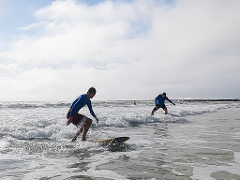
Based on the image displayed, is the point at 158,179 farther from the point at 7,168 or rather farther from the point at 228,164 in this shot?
the point at 7,168

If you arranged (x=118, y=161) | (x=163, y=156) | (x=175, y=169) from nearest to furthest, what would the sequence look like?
(x=175, y=169), (x=118, y=161), (x=163, y=156)

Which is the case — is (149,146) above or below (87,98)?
below

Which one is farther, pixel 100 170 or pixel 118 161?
pixel 118 161

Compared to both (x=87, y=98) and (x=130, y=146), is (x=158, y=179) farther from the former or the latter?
(x=87, y=98)

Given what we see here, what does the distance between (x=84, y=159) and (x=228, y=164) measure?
131 inches

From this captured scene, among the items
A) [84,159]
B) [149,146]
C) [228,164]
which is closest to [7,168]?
[84,159]

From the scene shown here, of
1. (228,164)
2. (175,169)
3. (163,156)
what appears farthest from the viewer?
(163,156)

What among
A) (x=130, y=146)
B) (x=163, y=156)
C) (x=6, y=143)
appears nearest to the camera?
(x=163, y=156)

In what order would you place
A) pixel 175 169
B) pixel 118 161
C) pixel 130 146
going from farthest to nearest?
1. pixel 130 146
2. pixel 118 161
3. pixel 175 169

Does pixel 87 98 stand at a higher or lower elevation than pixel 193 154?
higher

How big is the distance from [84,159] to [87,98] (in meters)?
2.83

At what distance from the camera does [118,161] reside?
547cm

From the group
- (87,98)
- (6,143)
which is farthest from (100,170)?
(6,143)

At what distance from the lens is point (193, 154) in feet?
19.6
